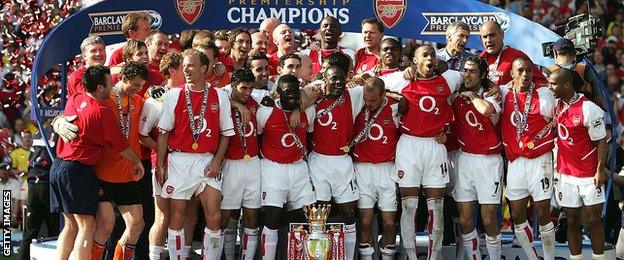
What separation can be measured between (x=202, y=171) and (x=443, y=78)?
237 cm

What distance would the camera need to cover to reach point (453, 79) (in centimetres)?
1267

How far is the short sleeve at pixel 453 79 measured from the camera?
12.6 metres

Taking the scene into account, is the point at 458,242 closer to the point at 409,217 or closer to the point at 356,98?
the point at 409,217

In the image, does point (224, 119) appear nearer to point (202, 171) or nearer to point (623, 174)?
point (202, 171)

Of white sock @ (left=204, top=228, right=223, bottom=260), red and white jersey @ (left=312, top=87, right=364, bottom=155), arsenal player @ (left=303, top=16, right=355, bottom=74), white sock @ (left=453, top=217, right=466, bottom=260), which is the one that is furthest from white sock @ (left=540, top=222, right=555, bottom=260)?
white sock @ (left=204, top=228, right=223, bottom=260)

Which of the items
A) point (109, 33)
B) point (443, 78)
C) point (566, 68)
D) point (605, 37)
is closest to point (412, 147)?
point (443, 78)

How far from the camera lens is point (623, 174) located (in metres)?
14.6

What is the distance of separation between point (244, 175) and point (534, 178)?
8.67 ft

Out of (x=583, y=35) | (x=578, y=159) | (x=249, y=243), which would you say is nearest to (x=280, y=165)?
(x=249, y=243)

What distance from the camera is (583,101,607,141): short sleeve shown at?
41.3ft

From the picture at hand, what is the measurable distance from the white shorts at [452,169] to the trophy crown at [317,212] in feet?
4.24

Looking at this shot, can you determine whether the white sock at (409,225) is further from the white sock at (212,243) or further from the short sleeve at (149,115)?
the short sleeve at (149,115)

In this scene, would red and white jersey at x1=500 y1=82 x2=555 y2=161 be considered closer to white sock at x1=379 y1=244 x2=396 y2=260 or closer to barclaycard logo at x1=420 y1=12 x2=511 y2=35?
white sock at x1=379 y1=244 x2=396 y2=260

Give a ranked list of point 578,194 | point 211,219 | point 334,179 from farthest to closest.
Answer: point 578,194 → point 334,179 → point 211,219
